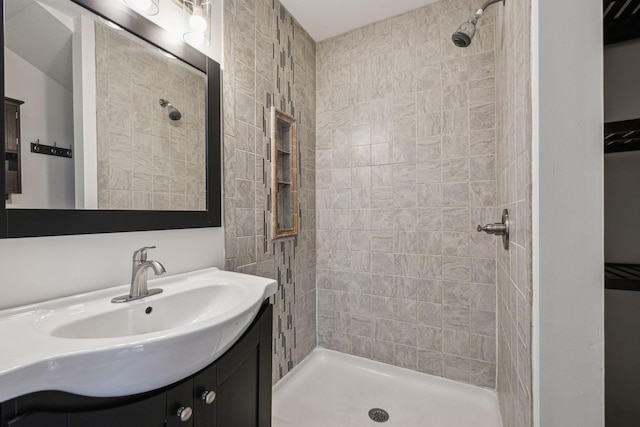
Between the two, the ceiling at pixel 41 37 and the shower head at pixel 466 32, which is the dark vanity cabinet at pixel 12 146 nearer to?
the ceiling at pixel 41 37

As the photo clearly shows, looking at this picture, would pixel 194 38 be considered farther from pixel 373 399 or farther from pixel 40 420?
pixel 373 399

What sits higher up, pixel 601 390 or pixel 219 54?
pixel 219 54

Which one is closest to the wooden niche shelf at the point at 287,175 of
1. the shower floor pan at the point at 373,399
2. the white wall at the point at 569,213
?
the shower floor pan at the point at 373,399

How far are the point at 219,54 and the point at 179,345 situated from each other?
1.28 metres

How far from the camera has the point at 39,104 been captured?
0.76 m

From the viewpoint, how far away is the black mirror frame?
0.71 m

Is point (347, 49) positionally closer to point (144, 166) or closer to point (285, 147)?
point (285, 147)

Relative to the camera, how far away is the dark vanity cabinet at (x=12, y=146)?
69 cm

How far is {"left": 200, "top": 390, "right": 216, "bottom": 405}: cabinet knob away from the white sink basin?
0.24 feet

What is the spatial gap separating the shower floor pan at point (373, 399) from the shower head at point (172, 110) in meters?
1.60

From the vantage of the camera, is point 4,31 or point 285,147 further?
point 285,147

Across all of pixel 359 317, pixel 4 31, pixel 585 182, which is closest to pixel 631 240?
pixel 585 182

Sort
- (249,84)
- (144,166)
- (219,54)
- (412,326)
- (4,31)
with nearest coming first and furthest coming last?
(4,31)
(144,166)
(219,54)
(249,84)
(412,326)

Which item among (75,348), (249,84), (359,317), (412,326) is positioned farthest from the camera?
(359,317)
